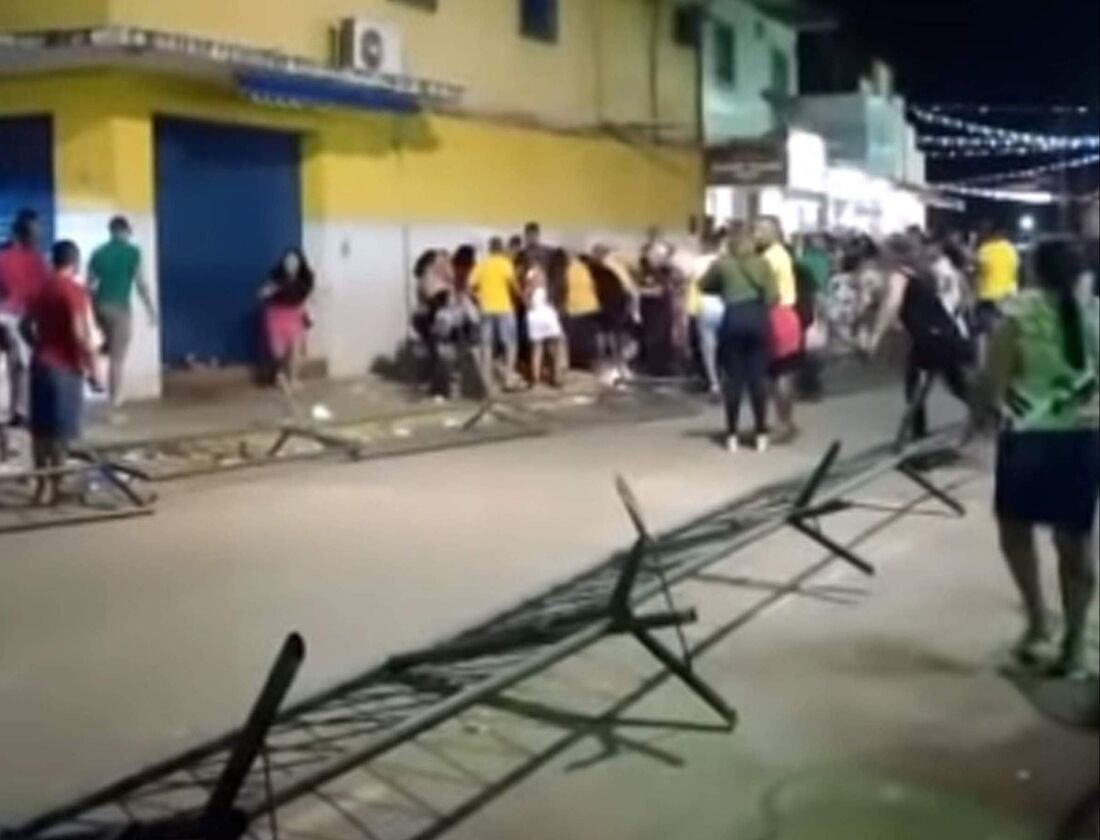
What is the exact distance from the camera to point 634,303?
24.0 metres

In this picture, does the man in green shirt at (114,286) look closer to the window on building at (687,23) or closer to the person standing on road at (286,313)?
the person standing on road at (286,313)

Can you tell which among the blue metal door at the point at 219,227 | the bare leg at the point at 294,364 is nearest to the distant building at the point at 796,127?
the blue metal door at the point at 219,227

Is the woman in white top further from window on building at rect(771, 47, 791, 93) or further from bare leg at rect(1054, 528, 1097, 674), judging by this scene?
window on building at rect(771, 47, 791, 93)

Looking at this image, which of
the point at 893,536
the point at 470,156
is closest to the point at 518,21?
the point at 470,156

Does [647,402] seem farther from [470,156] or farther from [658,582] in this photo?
[658,582]

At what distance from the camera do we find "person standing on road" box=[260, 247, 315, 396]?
20.8m

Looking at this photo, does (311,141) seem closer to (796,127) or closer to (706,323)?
(706,323)

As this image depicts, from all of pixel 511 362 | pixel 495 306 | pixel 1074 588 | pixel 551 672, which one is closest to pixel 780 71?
pixel 511 362

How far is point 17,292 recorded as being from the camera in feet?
52.7

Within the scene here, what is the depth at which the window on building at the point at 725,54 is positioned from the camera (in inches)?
1449

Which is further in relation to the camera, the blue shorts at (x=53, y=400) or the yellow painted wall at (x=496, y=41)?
the yellow painted wall at (x=496, y=41)

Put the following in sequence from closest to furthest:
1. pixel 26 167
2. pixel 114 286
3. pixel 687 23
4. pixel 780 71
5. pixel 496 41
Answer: pixel 114 286, pixel 26 167, pixel 496 41, pixel 687 23, pixel 780 71

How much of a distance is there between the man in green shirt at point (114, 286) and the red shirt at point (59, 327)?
553cm

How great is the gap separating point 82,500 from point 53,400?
0.71 m
